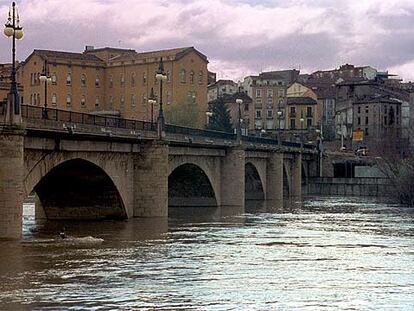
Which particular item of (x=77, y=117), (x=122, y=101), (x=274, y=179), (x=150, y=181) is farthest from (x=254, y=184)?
(x=122, y=101)

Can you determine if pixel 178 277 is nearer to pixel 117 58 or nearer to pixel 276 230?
pixel 276 230

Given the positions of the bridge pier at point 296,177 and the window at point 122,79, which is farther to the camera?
the window at point 122,79

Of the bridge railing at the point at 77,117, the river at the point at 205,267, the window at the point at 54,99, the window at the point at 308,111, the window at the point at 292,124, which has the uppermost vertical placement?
the window at the point at 308,111

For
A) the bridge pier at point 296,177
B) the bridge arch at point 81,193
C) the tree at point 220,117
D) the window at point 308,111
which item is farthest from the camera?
the window at point 308,111

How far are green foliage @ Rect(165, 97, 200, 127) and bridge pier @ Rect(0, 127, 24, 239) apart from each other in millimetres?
101782

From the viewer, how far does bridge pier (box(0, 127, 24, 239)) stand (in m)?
39.9

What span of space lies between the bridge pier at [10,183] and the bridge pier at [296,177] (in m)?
79.4

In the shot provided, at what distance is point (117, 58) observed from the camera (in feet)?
550

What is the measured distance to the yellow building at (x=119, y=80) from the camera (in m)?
155

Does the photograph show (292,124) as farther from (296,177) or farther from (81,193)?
(81,193)

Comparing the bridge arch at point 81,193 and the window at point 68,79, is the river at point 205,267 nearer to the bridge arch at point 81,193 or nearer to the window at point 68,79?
the bridge arch at point 81,193

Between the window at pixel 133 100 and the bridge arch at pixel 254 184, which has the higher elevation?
the window at pixel 133 100

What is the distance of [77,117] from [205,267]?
18.7m

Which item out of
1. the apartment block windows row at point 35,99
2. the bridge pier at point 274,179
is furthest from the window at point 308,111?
the bridge pier at point 274,179
